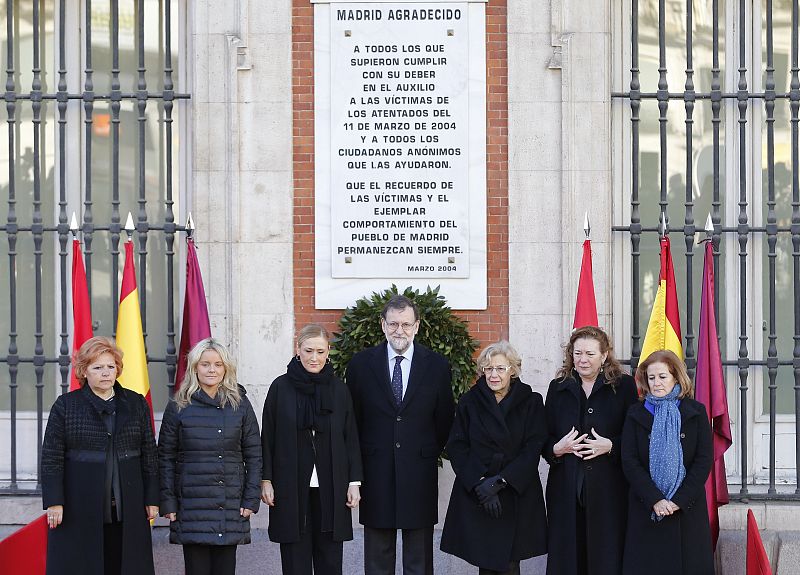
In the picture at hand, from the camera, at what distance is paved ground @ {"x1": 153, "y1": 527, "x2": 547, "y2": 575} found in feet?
25.1

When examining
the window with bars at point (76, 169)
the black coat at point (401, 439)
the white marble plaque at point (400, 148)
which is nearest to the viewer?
the black coat at point (401, 439)

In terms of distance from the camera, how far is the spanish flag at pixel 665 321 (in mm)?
7301

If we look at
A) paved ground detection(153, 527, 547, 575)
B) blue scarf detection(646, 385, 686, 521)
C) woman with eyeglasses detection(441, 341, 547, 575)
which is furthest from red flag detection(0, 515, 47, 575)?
blue scarf detection(646, 385, 686, 521)

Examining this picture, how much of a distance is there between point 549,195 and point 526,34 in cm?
106

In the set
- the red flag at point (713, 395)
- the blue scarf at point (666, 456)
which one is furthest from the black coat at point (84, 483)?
the red flag at point (713, 395)

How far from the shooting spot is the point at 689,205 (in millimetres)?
7906

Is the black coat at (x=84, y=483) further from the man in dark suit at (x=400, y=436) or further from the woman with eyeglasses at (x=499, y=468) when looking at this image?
the woman with eyeglasses at (x=499, y=468)

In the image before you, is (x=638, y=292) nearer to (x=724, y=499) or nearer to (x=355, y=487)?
(x=724, y=499)

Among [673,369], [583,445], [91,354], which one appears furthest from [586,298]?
[91,354]

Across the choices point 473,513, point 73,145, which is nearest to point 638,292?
point 473,513

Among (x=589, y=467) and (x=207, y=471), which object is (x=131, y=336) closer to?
(x=207, y=471)

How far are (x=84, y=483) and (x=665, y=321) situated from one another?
11.8 feet

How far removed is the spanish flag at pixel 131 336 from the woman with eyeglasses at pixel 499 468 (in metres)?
2.22

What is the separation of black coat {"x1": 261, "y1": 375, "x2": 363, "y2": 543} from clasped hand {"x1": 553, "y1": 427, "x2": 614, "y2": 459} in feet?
3.61
